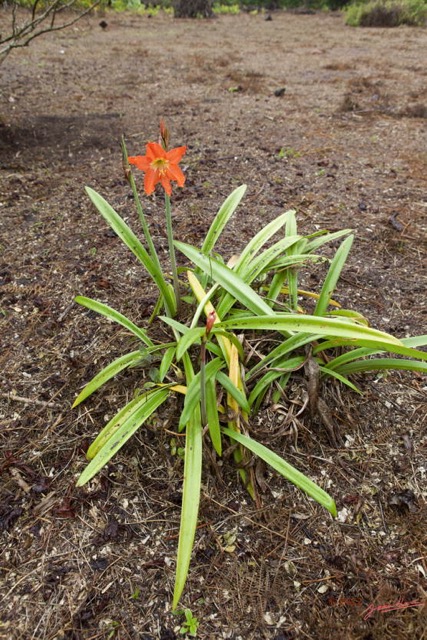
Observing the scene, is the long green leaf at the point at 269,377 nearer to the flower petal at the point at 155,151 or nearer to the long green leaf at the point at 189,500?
the long green leaf at the point at 189,500

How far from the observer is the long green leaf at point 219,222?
196 cm

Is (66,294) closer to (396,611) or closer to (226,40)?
(396,611)

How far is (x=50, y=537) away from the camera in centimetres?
144

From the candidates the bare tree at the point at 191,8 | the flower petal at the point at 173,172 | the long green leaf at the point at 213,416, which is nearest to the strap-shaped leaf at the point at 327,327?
the long green leaf at the point at 213,416

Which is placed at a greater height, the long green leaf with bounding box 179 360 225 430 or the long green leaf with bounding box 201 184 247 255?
the long green leaf with bounding box 201 184 247 255

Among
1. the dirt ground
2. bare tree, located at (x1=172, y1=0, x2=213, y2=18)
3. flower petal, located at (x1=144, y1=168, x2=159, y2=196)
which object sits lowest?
the dirt ground

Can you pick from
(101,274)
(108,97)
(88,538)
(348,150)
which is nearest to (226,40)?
(108,97)

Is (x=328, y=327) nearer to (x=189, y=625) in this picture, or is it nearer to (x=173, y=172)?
(x=173, y=172)

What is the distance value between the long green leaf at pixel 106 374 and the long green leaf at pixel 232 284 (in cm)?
39

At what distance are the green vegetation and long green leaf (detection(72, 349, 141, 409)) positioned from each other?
39.3 ft

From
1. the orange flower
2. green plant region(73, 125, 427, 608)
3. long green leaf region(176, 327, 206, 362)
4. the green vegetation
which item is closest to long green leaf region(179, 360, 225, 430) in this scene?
green plant region(73, 125, 427, 608)

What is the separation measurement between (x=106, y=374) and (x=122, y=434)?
0.97 feet

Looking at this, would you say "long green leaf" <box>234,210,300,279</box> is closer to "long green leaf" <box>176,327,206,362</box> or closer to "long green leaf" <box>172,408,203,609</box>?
"long green leaf" <box>176,327,206,362</box>

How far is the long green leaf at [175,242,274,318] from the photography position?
5.40 ft
